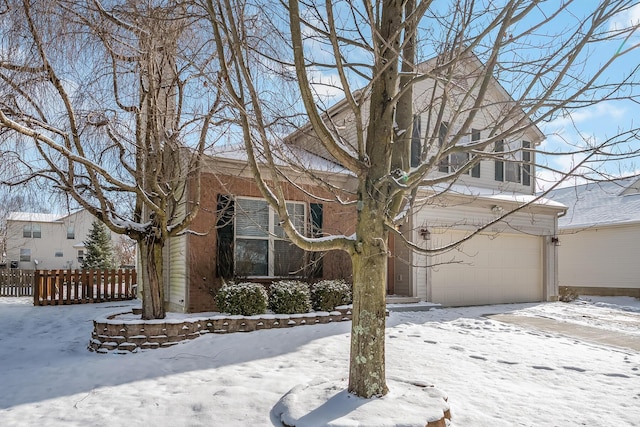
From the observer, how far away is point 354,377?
148 inches

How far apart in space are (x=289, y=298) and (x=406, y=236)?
414 centimetres

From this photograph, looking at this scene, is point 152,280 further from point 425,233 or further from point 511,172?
point 511,172

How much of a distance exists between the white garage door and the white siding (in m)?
3.93

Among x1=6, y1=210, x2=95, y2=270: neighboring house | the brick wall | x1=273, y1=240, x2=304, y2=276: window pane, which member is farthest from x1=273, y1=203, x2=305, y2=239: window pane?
x1=6, y1=210, x2=95, y2=270: neighboring house

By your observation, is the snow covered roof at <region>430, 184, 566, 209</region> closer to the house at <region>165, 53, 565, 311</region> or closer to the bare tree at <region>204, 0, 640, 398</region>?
the house at <region>165, 53, 565, 311</region>

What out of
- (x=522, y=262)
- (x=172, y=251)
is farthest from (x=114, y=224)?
(x=522, y=262)

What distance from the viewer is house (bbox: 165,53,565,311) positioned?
858 centimetres

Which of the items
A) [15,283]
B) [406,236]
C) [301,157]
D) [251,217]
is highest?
[301,157]

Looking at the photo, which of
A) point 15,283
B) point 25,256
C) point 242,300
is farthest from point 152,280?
point 25,256

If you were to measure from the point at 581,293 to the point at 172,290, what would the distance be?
15.2 meters

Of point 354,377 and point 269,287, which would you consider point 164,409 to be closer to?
point 354,377

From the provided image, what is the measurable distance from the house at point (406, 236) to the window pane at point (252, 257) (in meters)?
0.02

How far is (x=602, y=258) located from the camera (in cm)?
1639

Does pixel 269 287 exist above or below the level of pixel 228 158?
below
